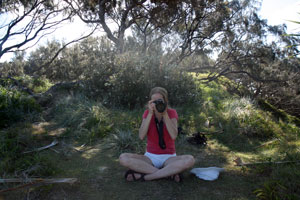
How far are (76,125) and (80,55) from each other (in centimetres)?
1152

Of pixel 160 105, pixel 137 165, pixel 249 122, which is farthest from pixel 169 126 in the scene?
pixel 249 122

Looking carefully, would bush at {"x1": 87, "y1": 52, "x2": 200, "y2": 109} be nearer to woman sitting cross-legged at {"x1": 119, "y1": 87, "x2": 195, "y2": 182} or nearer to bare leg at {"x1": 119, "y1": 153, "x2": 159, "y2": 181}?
woman sitting cross-legged at {"x1": 119, "y1": 87, "x2": 195, "y2": 182}

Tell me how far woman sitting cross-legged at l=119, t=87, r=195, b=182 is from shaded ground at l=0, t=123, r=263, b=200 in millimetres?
129

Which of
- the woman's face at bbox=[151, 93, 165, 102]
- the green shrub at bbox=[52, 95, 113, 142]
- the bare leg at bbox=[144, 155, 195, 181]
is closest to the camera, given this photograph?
the bare leg at bbox=[144, 155, 195, 181]

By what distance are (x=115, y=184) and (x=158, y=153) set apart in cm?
64

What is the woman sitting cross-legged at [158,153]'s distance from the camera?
9.61ft

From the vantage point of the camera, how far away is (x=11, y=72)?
1641cm

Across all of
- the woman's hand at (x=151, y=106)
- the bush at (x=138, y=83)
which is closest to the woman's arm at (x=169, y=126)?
the woman's hand at (x=151, y=106)

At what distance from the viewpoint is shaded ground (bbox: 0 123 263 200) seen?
8.77 ft

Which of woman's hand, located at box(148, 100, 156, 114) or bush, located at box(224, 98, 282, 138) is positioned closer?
woman's hand, located at box(148, 100, 156, 114)

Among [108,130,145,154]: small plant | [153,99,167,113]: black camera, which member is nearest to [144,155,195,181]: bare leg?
[153,99,167,113]: black camera

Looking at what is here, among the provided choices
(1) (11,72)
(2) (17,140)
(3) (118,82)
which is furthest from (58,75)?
(2) (17,140)

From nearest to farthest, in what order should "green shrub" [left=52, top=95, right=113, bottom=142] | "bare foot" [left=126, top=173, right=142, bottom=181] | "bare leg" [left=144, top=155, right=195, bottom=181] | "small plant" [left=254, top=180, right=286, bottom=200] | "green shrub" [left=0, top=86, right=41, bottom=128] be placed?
"small plant" [left=254, top=180, right=286, bottom=200] < "bare leg" [left=144, top=155, right=195, bottom=181] < "bare foot" [left=126, top=173, right=142, bottom=181] < "green shrub" [left=52, top=95, right=113, bottom=142] < "green shrub" [left=0, top=86, right=41, bottom=128]

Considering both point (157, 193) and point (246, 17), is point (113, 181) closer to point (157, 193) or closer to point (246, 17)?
point (157, 193)
